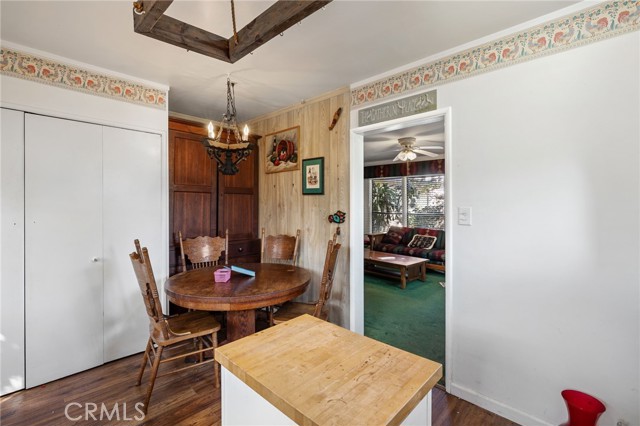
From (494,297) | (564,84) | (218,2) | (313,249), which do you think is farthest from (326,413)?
(313,249)

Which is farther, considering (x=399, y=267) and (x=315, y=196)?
(x=399, y=267)

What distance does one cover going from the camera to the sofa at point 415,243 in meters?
5.47

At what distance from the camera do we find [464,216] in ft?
6.67

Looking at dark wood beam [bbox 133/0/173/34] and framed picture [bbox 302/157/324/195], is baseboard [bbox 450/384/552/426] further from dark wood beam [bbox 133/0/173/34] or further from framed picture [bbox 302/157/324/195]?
dark wood beam [bbox 133/0/173/34]

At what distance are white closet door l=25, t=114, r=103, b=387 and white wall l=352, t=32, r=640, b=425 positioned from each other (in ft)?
9.17

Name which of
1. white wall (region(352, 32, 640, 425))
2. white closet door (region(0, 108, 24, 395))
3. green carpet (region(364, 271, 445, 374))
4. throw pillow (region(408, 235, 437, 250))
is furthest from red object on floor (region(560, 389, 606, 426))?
throw pillow (region(408, 235, 437, 250))

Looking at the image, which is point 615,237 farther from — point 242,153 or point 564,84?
point 242,153

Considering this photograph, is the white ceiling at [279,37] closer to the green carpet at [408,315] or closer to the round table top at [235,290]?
the round table top at [235,290]

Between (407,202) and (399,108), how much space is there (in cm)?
474

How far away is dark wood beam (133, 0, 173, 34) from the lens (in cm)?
119

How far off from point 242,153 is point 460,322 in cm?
202

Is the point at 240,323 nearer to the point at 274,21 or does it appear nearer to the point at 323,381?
the point at 323,381

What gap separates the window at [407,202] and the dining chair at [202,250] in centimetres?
475

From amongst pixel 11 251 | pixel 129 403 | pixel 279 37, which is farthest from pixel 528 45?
pixel 11 251
